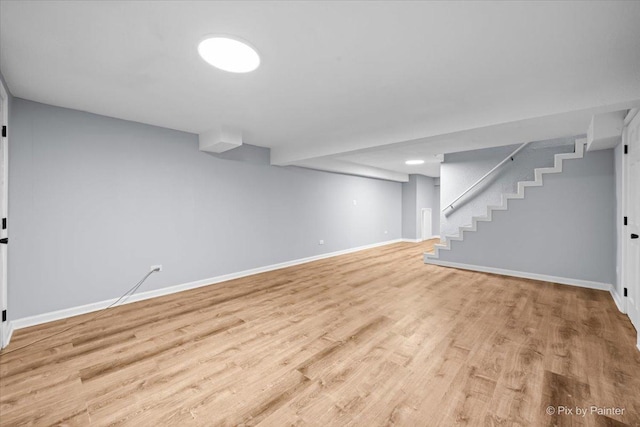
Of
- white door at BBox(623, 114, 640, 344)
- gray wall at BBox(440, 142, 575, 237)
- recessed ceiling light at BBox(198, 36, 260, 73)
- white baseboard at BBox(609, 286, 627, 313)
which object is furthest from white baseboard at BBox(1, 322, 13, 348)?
gray wall at BBox(440, 142, 575, 237)

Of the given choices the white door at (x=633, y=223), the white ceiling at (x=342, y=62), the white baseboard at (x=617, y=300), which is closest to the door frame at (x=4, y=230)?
the white ceiling at (x=342, y=62)

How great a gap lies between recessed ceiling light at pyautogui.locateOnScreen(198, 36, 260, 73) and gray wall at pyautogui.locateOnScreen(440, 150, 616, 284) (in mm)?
5016

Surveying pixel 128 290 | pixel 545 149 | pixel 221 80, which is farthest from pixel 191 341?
pixel 545 149

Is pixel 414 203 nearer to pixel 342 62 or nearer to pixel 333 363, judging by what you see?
pixel 342 62

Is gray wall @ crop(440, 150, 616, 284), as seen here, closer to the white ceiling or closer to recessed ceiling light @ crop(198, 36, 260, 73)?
the white ceiling

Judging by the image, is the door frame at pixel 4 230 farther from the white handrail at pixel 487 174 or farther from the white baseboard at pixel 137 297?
the white handrail at pixel 487 174

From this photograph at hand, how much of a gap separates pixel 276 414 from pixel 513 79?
10.6ft

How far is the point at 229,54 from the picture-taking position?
2.02m

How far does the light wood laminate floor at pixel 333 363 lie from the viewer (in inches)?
63.7

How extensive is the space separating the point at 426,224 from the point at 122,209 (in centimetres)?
911

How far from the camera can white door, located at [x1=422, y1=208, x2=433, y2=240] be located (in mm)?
9656

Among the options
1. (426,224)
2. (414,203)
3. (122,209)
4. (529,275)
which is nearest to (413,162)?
(414,203)

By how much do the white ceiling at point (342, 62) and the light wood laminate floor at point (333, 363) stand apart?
2208 millimetres

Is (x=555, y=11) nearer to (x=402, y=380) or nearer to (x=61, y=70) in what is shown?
(x=402, y=380)
